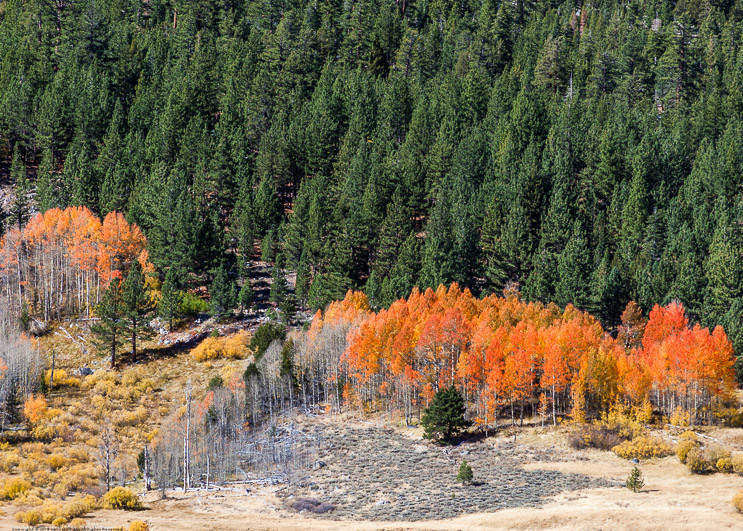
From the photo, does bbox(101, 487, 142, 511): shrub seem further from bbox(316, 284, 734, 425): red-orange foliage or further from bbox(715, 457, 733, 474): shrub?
bbox(715, 457, 733, 474): shrub

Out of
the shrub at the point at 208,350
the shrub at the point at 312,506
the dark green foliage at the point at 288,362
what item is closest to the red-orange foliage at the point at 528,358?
the dark green foliage at the point at 288,362

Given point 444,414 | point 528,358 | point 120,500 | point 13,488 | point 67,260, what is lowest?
point 13,488

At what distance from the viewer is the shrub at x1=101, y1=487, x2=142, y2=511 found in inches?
2469

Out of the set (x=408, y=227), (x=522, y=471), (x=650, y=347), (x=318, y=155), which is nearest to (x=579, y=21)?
(x=318, y=155)

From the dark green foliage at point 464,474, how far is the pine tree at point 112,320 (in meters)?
45.2

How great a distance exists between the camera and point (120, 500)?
6275cm

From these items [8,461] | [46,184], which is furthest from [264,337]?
[46,184]

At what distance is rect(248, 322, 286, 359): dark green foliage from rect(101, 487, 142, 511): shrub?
27.1 metres

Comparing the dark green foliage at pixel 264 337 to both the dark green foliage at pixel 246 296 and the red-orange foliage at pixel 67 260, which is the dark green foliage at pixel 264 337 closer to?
the dark green foliage at pixel 246 296

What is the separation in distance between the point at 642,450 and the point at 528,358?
13.2 m

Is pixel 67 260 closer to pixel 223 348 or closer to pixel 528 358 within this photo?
pixel 223 348

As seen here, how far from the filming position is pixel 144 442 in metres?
83.1

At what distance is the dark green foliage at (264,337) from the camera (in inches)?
3561

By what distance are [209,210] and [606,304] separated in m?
54.9
